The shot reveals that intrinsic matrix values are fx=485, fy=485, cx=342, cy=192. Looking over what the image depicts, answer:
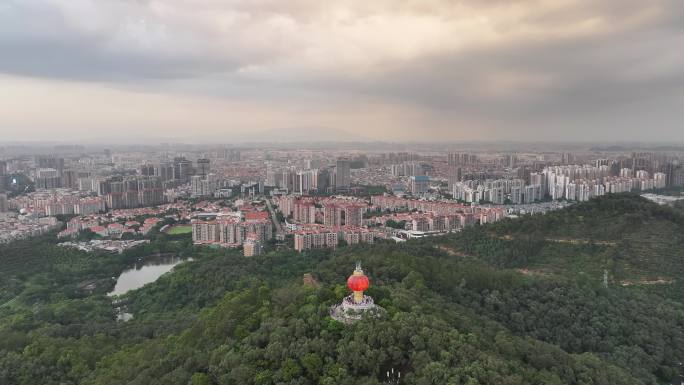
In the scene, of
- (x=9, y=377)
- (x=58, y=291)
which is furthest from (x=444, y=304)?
(x=58, y=291)

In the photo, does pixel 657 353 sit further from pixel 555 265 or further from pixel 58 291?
pixel 58 291

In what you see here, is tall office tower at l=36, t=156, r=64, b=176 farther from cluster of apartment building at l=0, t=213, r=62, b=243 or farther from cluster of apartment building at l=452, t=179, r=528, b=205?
cluster of apartment building at l=452, t=179, r=528, b=205

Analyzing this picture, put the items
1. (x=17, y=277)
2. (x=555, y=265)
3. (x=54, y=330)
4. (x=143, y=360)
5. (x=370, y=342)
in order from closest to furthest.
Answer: (x=370, y=342)
(x=143, y=360)
(x=54, y=330)
(x=555, y=265)
(x=17, y=277)

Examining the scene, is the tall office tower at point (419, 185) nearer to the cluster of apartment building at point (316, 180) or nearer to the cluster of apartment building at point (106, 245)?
the cluster of apartment building at point (316, 180)

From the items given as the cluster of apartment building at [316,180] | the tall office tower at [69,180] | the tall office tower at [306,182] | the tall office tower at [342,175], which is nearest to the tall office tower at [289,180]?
the cluster of apartment building at [316,180]

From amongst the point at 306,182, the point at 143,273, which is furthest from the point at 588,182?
the point at 143,273

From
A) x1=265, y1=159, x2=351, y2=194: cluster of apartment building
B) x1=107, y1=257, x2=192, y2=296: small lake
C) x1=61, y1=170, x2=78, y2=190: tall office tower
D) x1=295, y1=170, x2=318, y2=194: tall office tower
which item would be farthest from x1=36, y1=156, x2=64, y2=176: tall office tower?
x1=107, y1=257, x2=192, y2=296: small lake
